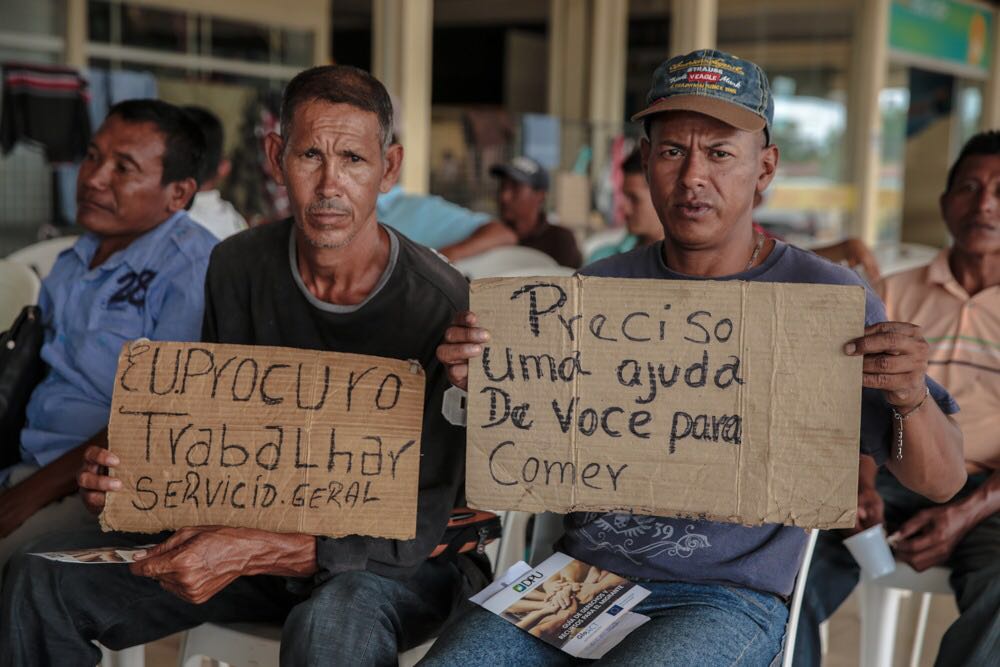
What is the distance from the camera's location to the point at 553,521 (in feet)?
6.33

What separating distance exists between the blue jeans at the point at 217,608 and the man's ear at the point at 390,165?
666mm

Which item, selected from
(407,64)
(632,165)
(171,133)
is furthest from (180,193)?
(407,64)

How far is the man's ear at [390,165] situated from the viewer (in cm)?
188

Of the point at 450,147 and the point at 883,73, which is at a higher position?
the point at 883,73

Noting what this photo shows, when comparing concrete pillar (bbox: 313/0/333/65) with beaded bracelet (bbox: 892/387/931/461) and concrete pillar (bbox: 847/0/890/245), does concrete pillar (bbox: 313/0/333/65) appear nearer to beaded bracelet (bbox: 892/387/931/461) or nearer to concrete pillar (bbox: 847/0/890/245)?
concrete pillar (bbox: 847/0/890/245)

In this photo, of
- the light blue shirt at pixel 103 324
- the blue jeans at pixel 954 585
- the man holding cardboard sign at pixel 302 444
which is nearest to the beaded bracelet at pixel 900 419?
the blue jeans at pixel 954 585

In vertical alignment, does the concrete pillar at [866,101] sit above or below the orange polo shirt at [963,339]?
above

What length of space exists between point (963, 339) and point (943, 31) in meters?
9.64

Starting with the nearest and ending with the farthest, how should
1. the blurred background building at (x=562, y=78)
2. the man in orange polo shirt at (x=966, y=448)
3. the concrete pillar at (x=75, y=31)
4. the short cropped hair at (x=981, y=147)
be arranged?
the man in orange polo shirt at (x=966, y=448)
the short cropped hair at (x=981, y=147)
the blurred background building at (x=562, y=78)
the concrete pillar at (x=75, y=31)

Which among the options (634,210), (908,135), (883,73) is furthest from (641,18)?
(634,210)

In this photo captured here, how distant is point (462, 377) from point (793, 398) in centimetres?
47

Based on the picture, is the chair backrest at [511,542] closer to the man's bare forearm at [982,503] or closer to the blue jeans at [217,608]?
the blue jeans at [217,608]

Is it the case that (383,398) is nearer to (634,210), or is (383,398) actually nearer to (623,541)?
(623,541)

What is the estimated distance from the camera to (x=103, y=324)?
7.41 feet
